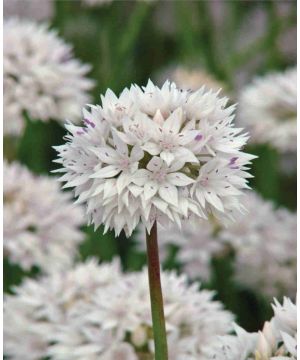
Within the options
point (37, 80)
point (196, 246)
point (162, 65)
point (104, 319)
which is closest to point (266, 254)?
point (196, 246)

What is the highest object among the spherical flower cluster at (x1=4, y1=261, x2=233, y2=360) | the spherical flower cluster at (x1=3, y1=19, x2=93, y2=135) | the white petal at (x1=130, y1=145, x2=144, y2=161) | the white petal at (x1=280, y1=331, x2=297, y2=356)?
the spherical flower cluster at (x1=3, y1=19, x2=93, y2=135)

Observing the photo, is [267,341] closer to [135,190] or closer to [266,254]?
[135,190]

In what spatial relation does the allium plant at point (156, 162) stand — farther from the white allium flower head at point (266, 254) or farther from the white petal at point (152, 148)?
the white allium flower head at point (266, 254)

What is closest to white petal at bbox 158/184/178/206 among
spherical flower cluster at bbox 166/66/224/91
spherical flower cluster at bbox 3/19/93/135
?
spherical flower cluster at bbox 3/19/93/135

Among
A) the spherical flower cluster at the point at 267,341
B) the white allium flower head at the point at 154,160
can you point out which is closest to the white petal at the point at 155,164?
the white allium flower head at the point at 154,160

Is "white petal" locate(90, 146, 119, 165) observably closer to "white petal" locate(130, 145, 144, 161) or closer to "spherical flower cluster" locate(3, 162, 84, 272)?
"white petal" locate(130, 145, 144, 161)
